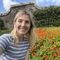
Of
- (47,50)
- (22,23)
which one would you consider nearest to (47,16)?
(47,50)

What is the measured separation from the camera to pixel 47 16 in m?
26.1

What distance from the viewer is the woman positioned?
2.70 m

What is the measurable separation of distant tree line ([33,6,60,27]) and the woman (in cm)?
2164

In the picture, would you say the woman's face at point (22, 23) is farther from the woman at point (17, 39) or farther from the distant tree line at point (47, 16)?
the distant tree line at point (47, 16)

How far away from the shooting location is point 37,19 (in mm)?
26469

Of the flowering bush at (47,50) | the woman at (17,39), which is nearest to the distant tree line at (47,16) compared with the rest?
the flowering bush at (47,50)

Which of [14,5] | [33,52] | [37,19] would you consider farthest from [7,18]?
[33,52]

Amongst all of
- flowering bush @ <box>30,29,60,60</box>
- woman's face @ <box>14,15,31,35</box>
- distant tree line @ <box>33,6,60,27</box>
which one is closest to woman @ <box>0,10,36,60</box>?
woman's face @ <box>14,15,31,35</box>

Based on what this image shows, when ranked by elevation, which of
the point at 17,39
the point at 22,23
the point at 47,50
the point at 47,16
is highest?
the point at 47,16

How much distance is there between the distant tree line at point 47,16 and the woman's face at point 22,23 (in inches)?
854

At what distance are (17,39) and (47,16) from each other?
23415 mm

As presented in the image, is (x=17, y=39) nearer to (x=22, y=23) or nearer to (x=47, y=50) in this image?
(x=22, y=23)

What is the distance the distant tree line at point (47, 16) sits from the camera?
2475 centimetres

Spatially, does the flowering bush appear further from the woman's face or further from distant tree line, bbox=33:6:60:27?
distant tree line, bbox=33:6:60:27
